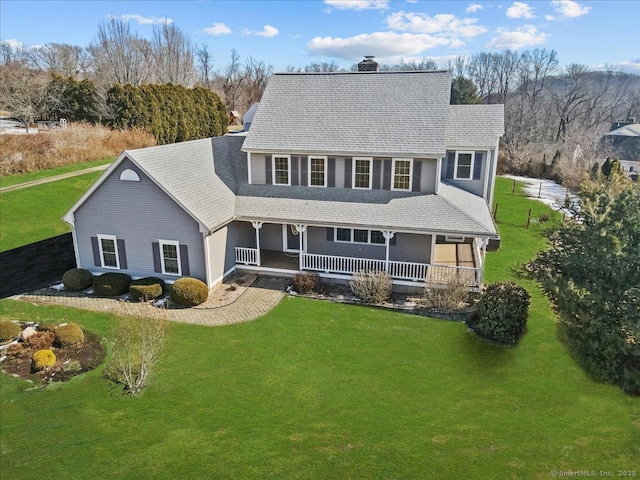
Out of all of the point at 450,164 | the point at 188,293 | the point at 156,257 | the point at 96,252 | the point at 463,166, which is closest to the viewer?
the point at 188,293

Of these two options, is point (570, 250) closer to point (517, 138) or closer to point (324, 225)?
point (324, 225)

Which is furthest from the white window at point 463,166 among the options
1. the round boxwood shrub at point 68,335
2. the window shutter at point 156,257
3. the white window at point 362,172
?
the round boxwood shrub at point 68,335

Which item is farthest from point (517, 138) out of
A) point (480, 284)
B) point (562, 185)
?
point (480, 284)

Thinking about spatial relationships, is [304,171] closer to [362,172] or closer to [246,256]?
[362,172]

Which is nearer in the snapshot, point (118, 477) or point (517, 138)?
point (118, 477)

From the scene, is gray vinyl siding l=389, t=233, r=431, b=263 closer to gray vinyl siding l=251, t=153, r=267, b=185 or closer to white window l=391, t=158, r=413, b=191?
white window l=391, t=158, r=413, b=191

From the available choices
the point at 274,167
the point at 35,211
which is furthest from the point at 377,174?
the point at 35,211

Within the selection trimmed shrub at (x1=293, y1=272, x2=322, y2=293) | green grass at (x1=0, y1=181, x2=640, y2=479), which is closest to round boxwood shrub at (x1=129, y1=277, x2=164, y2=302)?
green grass at (x1=0, y1=181, x2=640, y2=479)
